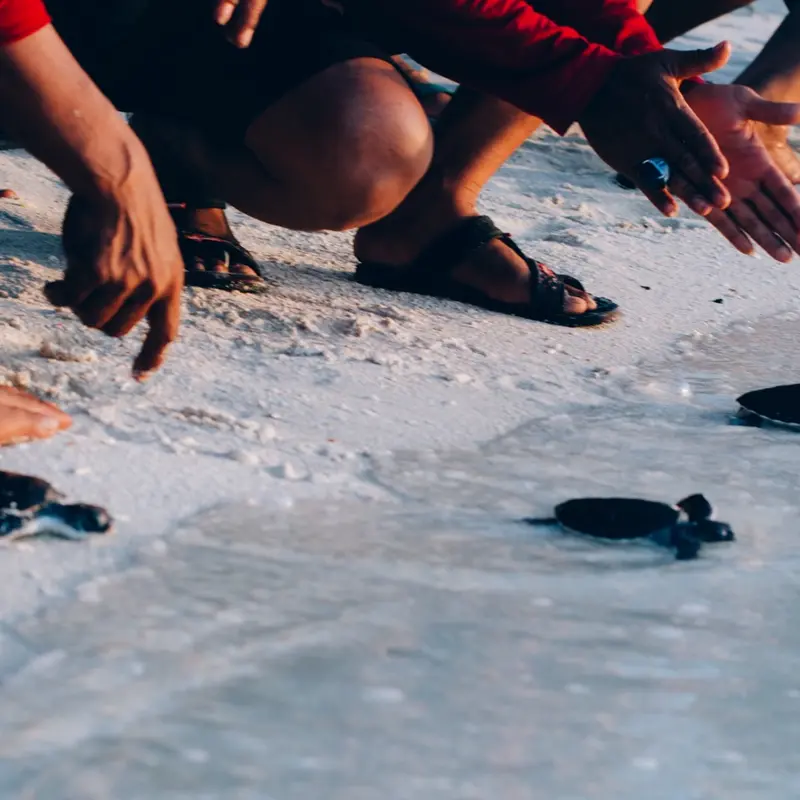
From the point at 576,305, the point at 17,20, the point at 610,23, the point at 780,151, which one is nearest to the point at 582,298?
the point at 576,305

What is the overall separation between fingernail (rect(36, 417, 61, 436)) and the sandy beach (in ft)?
0.09

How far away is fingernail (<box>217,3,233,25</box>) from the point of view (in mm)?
1757

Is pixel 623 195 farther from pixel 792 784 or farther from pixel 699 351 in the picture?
pixel 792 784

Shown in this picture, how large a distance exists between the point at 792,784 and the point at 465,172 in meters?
1.65

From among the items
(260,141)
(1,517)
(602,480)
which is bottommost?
→ (1,517)

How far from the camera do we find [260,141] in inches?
84.7

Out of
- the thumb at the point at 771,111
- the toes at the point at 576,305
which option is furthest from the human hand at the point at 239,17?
the toes at the point at 576,305

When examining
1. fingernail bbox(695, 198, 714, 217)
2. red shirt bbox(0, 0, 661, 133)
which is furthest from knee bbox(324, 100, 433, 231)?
fingernail bbox(695, 198, 714, 217)

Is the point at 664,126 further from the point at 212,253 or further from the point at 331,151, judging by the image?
the point at 212,253

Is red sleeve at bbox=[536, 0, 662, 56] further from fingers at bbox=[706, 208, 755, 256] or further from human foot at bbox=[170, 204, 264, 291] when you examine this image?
human foot at bbox=[170, 204, 264, 291]

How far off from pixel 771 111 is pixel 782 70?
718mm

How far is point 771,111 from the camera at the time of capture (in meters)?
1.79

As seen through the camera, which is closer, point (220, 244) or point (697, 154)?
point (697, 154)

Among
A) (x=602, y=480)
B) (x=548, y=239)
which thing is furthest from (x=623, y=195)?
(x=602, y=480)
